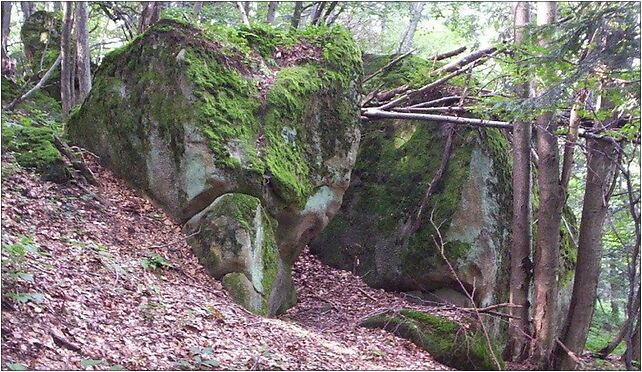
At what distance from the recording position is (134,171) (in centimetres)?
720

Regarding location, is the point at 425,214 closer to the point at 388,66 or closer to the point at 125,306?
the point at 388,66

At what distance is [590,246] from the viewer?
26.8 feet

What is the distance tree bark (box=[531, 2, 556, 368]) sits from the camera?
312 inches

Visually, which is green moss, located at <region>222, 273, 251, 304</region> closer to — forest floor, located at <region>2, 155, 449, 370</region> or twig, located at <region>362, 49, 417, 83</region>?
forest floor, located at <region>2, 155, 449, 370</region>

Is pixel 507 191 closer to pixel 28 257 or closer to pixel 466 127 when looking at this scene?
pixel 466 127

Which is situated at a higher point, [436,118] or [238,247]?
[436,118]

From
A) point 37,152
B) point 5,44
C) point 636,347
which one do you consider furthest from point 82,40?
point 636,347

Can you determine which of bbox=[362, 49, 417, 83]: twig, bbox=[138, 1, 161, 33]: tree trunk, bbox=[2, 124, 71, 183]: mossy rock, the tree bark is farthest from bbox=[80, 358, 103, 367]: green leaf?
bbox=[362, 49, 417, 83]: twig

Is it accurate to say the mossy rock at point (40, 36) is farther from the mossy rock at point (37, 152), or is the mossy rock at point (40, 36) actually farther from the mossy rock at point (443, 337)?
the mossy rock at point (443, 337)

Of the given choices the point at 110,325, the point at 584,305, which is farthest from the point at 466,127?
the point at 110,325

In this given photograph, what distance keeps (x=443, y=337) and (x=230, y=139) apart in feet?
12.8

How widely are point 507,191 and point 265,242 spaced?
16.8ft

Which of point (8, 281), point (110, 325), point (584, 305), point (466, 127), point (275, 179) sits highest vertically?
point (466, 127)

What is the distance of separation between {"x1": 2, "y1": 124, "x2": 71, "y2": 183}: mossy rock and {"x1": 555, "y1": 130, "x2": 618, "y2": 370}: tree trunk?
737 centimetres
